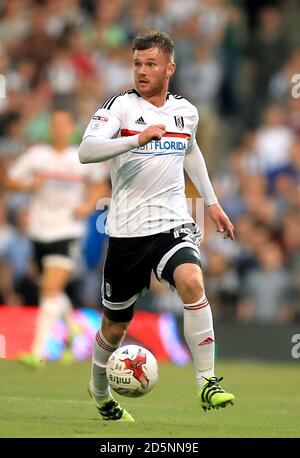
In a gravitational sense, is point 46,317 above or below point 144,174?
above

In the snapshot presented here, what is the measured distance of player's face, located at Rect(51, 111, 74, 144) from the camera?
526 inches

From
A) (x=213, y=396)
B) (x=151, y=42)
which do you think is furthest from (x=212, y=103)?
(x=213, y=396)

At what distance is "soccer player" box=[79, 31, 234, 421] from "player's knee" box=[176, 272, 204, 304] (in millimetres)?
22

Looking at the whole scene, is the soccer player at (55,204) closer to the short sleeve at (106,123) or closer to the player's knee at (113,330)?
the player's knee at (113,330)

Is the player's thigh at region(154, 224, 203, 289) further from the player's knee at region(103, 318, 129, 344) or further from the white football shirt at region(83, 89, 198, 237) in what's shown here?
the player's knee at region(103, 318, 129, 344)

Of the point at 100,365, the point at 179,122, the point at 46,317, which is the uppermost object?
the point at 46,317

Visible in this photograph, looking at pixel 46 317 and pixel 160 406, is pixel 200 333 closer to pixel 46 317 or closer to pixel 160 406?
pixel 160 406

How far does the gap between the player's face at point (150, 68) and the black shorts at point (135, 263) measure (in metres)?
0.94

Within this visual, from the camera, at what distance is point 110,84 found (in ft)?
59.5

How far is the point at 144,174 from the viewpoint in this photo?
8.12 m

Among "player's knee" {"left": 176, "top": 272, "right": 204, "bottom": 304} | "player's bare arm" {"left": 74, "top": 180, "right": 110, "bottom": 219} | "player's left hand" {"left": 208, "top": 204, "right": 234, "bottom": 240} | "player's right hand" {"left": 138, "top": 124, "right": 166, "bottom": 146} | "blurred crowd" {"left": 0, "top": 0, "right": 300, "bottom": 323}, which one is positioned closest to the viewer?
"player's right hand" {"left": 138, "top": 124, "right": 166, "bottom": 146}

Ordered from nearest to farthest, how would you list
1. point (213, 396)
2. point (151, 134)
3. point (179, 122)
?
point (151, 134)
point (213, 396)
point (179, 122)

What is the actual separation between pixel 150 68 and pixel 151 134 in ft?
2.47

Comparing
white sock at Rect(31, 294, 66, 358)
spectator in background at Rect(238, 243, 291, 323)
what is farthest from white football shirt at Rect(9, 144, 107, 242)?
spectator in background at Rect(238, 243, 291, 323)
